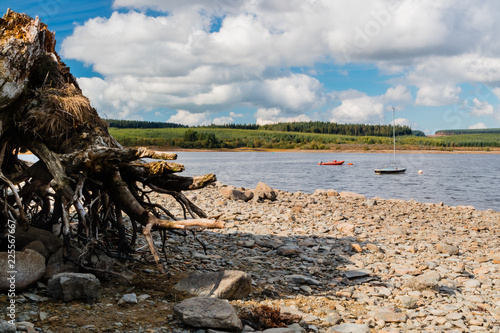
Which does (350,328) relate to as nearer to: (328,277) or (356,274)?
(328,277)

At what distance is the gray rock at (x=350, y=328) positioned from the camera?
21.8ft

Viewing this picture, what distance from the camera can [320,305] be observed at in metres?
7.79

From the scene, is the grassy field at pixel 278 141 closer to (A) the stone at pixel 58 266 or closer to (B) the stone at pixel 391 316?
(A) the stone at pixel 58 266

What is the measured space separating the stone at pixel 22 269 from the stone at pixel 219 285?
2312mm

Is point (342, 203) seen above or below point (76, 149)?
below

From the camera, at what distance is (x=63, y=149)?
24.8 feet

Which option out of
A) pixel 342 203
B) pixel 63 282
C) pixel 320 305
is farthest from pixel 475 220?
pixel 63 282

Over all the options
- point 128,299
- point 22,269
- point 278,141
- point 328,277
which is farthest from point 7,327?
point 278,141

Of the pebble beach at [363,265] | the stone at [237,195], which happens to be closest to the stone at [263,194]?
the stone at [237,195]

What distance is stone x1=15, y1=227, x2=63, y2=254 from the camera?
7.55 metres

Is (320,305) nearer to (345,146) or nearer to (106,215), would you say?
(106,215)

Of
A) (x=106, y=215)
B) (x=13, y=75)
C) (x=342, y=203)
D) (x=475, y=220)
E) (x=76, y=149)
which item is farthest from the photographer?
(x=342, y=203)

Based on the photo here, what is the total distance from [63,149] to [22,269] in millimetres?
2210

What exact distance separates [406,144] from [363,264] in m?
155
